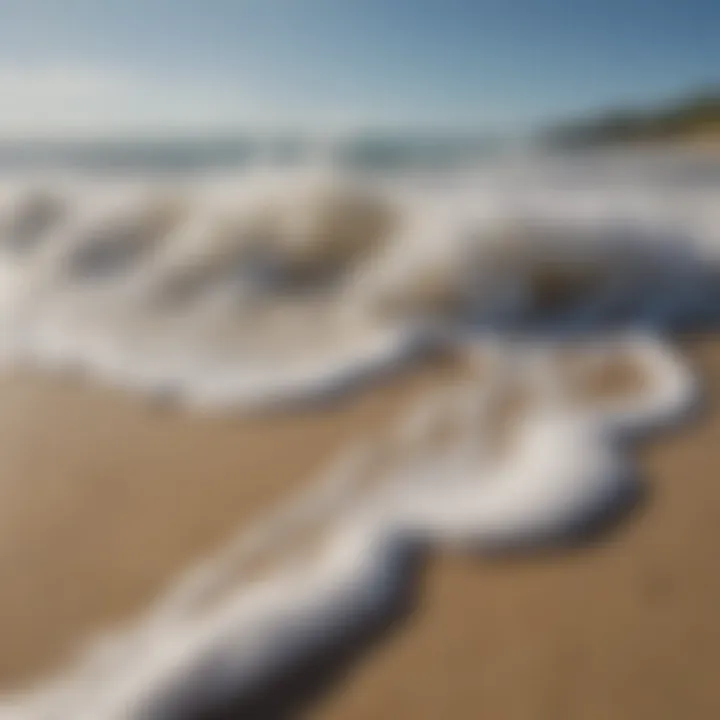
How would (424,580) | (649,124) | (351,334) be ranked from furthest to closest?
(649,124) < (351,334) < (424,580)

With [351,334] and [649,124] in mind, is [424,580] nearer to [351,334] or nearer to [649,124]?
[351,334]

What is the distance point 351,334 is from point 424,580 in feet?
3.44

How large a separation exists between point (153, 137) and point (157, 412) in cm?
989

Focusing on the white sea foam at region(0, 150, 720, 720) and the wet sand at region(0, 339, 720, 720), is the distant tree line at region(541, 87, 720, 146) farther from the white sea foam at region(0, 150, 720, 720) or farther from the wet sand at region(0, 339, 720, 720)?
the wet sand at region(0, 339, 720, 720)

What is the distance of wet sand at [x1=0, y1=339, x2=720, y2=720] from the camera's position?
92 centimetres

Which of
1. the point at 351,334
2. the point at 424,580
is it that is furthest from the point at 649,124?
the point at 424,580

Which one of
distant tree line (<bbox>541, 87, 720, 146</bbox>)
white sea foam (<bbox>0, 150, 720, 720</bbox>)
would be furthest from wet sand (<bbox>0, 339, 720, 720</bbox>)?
distant tree line (<bbox>541, 87, 720, 146</bbox>)

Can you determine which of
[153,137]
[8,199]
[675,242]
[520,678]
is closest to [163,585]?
[520,678]

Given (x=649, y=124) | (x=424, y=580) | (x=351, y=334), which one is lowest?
(x=424, y=580)

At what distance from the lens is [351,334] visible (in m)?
2.10

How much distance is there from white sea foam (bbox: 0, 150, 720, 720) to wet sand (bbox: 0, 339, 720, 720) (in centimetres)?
5

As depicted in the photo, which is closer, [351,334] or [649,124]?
[351,334]

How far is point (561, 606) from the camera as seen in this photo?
1.04 m

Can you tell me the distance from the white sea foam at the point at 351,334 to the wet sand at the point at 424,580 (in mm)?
52
